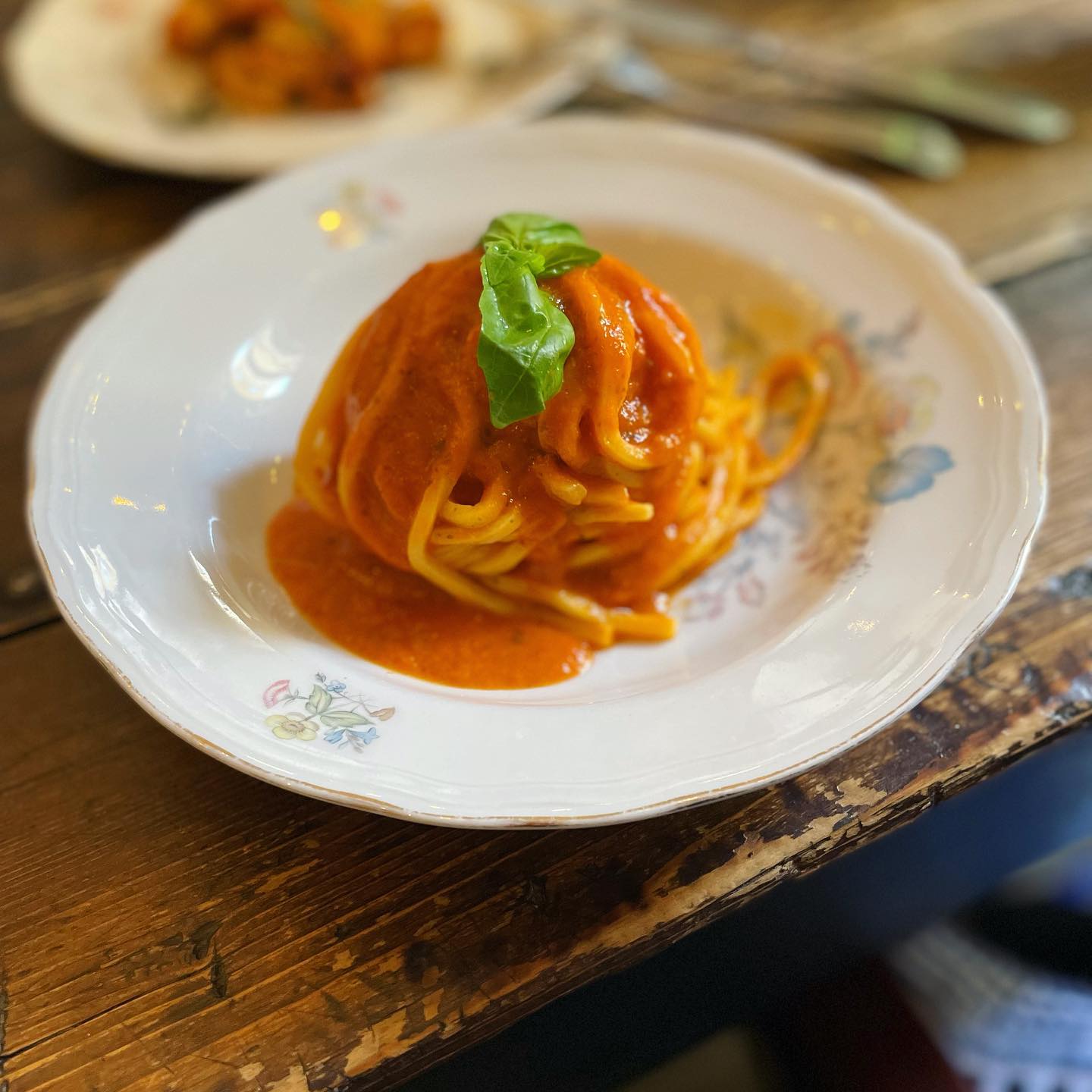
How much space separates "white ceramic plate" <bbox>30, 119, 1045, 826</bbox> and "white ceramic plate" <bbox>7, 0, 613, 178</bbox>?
66 cm

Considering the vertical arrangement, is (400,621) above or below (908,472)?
below

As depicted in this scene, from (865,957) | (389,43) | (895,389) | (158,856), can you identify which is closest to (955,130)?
(895,389)

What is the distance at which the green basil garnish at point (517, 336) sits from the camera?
6.05 ft

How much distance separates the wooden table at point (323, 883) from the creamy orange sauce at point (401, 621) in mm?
316

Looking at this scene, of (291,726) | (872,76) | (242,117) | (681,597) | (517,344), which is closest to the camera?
(291,726)

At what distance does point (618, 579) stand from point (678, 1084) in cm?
144

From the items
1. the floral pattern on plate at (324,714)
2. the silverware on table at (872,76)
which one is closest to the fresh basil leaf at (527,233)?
the floral pattern on plate at (324,714)

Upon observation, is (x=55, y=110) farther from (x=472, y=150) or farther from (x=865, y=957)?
(x=865, y=957)

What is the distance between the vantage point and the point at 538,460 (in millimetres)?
2109

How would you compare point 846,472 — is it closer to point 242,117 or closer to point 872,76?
point 872,76

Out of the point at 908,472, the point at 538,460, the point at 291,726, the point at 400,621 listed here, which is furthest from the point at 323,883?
the point at 908,472

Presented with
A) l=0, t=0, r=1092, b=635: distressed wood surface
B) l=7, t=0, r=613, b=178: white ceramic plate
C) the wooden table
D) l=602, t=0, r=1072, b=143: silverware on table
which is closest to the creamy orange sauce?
the wooden table

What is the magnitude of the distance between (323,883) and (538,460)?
899 millimetres

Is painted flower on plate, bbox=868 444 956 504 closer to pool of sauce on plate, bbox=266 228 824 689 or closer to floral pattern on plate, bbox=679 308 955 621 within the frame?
floral pattern on plate, bbox=679 308 955 621
